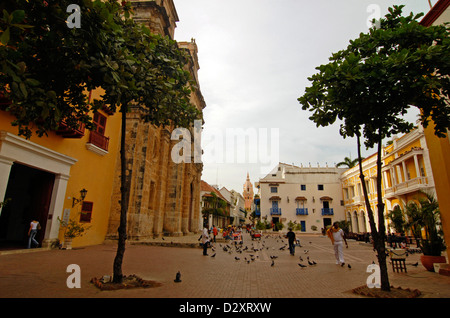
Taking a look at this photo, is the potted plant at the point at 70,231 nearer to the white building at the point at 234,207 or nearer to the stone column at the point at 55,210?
the stone column at the point at 55,210

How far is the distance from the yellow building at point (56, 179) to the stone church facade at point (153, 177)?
1.27 m

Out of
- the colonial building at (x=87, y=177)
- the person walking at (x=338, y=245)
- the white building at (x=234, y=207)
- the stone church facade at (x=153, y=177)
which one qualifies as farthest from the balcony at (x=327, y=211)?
the white building at (x=234, y=207)

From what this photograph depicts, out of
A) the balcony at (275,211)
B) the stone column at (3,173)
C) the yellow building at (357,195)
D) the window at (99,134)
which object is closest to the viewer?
the stone column at (3,173)

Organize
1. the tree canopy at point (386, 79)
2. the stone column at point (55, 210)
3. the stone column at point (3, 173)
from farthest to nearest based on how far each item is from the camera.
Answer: the stone column at point (55, 210) < the stone column at point (3, 173) < the tree canopy at point (386, 79)

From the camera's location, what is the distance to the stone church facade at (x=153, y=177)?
54.3 feet

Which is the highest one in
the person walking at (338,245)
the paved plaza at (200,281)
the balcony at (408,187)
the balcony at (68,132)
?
the balcony at (68,132)

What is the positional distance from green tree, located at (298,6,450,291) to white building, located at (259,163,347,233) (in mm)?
39951

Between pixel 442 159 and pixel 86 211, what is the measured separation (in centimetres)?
1658

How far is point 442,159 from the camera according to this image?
8.59m

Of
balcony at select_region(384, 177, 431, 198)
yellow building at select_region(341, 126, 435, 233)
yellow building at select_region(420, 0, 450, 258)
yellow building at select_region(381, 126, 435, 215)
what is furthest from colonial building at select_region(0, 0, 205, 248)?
balcony at select_region(384, 177, 431, 198)

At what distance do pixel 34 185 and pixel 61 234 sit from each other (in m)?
2.92

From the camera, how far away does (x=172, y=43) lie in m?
7.05
